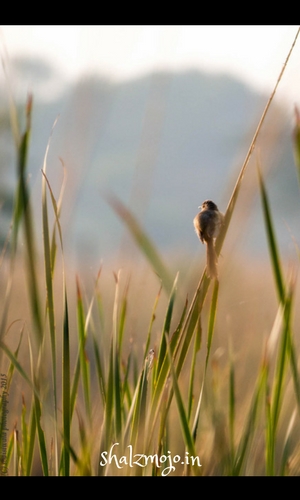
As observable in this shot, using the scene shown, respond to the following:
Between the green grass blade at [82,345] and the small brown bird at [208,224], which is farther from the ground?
the small brown bird at [208,224]

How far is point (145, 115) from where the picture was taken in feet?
3.19

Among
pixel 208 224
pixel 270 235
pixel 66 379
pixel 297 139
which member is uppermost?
pixel 208 224

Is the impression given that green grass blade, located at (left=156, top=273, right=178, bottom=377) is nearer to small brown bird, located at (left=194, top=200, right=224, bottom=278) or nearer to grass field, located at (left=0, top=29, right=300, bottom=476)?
grass field, located at (left=0, top=29, right=300, bottom=476)

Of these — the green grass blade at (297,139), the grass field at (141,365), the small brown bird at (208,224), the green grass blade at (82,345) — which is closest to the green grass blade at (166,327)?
the grass field at (141,365)

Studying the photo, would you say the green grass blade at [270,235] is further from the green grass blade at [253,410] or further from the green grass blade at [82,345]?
the green grass blade at [82,345]

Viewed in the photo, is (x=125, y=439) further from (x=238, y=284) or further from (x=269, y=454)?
(x=238, y=284)

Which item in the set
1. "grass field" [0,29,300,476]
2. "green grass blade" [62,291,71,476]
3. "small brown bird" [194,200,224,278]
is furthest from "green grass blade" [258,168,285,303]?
"small brown bird" [194,200,224,278]
